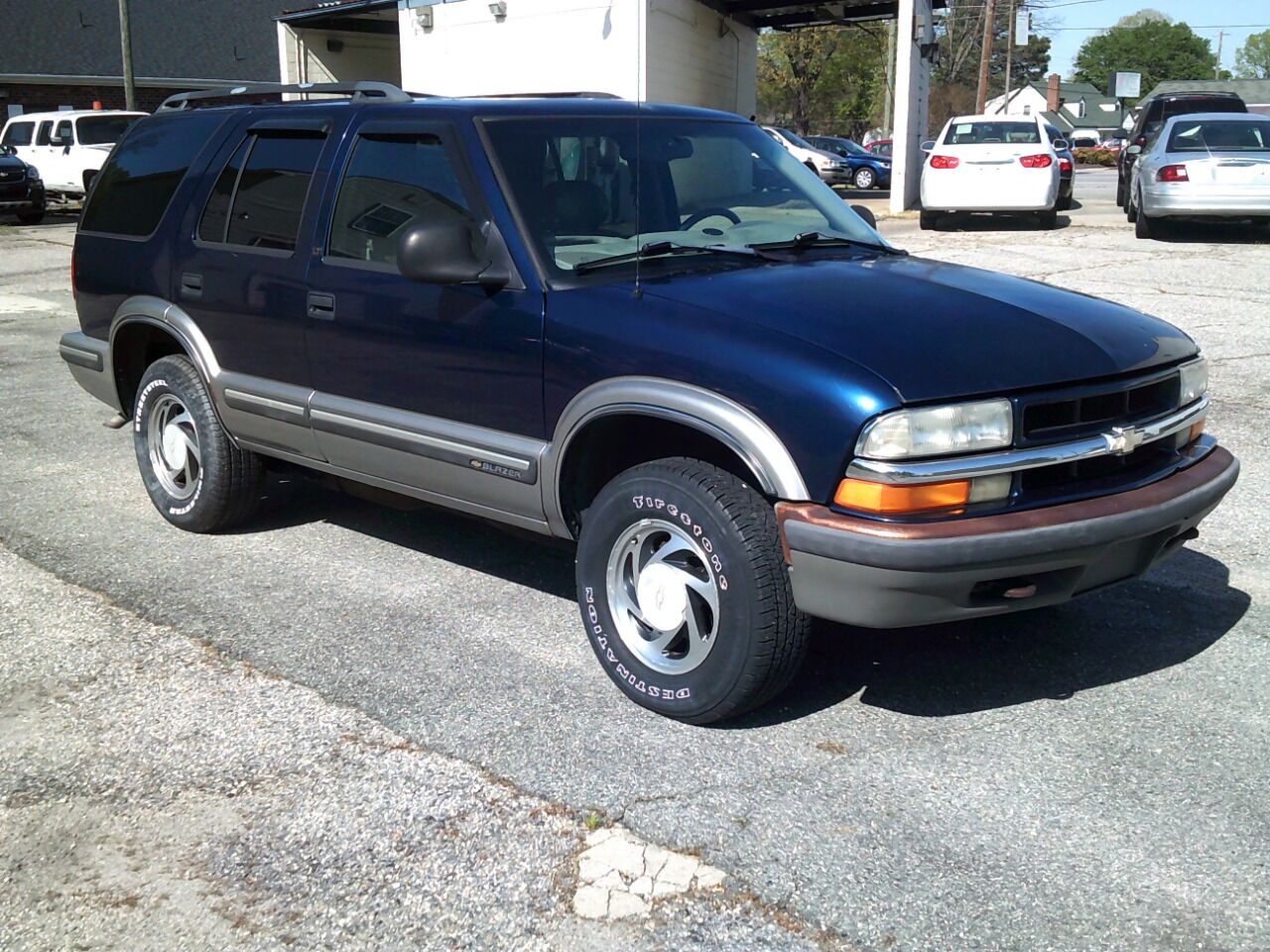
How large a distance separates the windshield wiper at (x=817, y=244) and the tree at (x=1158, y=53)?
404 ft

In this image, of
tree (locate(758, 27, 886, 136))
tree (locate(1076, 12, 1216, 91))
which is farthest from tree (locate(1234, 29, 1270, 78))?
tree (locate(758, 27, 886, 136))

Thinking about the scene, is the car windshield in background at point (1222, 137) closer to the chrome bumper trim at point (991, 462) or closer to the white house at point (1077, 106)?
the chrome bumper trim at point (991, 462)

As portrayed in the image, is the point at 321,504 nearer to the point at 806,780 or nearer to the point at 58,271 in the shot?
the point at 806,780

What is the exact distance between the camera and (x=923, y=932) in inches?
112

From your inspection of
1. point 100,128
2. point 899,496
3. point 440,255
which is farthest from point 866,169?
point 899,496

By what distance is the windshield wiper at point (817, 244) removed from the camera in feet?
A: 15.0

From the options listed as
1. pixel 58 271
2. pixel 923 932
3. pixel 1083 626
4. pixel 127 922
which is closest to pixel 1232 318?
pixel 1083 626

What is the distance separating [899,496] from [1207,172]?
14.0m

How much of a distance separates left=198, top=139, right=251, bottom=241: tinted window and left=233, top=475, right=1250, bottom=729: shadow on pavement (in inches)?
49.3

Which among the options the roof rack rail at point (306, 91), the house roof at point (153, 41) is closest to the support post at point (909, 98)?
the roof rack rail at point (306, 91)

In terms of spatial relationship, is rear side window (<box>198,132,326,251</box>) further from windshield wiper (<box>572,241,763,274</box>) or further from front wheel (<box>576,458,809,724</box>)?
front wheel (<box>576,458,809,724</box>)

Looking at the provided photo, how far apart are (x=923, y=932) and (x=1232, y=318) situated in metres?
9.32

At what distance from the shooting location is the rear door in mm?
4961

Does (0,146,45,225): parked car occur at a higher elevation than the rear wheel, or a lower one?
higher
